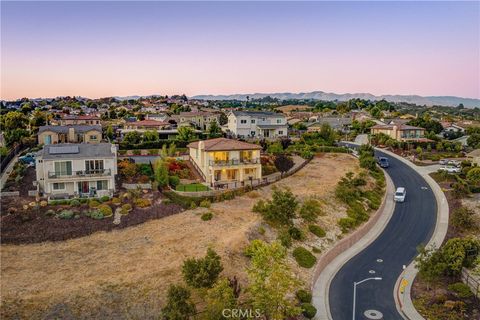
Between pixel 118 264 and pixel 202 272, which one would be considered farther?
pixel 118 264

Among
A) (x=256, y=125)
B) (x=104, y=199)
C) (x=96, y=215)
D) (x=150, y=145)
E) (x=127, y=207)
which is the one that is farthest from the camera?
(x=256, y=125)

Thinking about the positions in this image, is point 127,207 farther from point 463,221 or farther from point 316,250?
point 463,221

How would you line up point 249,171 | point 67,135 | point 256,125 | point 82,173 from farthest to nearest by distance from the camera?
point 256,125, point 67,135, point 249,171, point 82,173

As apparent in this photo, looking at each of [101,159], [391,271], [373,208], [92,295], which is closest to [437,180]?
[373,208]

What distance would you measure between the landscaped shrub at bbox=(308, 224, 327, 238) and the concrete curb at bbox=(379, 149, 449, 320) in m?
8.30

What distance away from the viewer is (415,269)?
35.5m

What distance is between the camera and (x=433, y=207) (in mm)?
50375

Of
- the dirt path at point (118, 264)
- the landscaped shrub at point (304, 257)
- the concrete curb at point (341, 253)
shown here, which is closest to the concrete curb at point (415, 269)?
the concrete curb at point (341, 253)

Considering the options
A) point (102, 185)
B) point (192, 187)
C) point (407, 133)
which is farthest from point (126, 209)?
point (407, 133)

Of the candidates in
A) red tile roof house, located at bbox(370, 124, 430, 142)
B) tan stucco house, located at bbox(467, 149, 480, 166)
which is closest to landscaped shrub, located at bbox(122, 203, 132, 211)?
tan stucco house, located at bbox(467, 149, 480, 166)

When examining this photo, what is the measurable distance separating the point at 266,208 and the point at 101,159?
66.3 feet

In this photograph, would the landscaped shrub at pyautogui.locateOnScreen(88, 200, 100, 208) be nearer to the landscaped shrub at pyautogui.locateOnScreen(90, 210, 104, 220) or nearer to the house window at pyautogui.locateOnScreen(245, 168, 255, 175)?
the landscaped shrub at pyautogui.locateOnScreen(90, 210, 104, 220)

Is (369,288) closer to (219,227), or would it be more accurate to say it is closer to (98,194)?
(219,227)

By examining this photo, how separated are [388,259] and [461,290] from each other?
7166 mm
